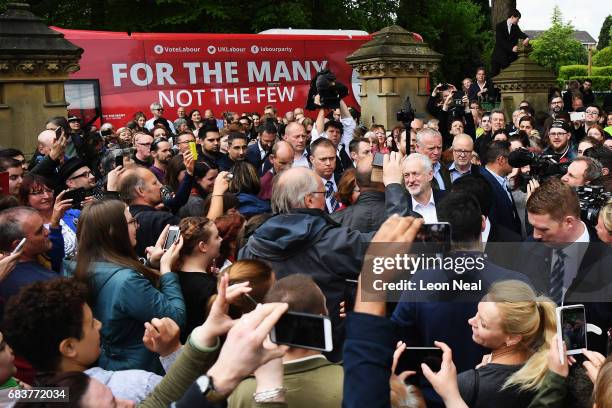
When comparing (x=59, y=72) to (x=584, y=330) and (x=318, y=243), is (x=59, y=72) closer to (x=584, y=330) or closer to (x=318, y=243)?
(x=318, y=243)

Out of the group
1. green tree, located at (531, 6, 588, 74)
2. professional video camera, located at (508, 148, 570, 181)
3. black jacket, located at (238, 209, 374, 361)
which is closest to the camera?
black jacket, located at (238, 209, 374, 361)

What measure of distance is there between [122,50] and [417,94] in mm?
7684

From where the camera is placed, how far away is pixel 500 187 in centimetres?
577

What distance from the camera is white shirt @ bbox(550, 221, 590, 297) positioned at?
3586mm

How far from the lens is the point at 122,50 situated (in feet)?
53.1

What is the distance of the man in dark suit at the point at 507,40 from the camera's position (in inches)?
635

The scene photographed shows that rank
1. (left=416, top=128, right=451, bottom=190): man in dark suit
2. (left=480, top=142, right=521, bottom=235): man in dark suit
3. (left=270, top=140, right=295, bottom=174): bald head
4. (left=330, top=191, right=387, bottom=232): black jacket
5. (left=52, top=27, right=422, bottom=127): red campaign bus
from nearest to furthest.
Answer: (left=330, top=191, right=387, bottom=232): black jacket → (left=480, top=142, right=521, bottom=235): man in dark suit → (left=416, top=128, right=451, bottom=190): man in dark suit → (left=270, top=140, right=295, bottom=174): bald head → (left=52, top=27, right=422, bottom=127): red campaign bus

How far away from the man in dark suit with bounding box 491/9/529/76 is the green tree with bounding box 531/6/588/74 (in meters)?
23.0

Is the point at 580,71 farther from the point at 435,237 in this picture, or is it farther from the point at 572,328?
the point at 572,328

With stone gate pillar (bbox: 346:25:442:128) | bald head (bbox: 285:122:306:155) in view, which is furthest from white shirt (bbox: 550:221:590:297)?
stone gate pillar (bbox: 346:25:442:128)

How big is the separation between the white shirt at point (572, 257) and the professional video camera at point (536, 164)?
62.1 inches

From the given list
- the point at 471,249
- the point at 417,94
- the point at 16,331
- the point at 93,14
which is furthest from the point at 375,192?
the point at 93,14

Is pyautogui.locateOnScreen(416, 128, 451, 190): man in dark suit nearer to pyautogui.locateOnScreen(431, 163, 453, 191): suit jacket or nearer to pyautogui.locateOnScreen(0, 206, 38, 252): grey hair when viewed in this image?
pyautogui.locateOnScreen(431, 163, 453, 191): suit jacket

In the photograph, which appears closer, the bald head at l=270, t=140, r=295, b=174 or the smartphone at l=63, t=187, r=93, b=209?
the smartphone at l=63, t=187, r=93, b=209
